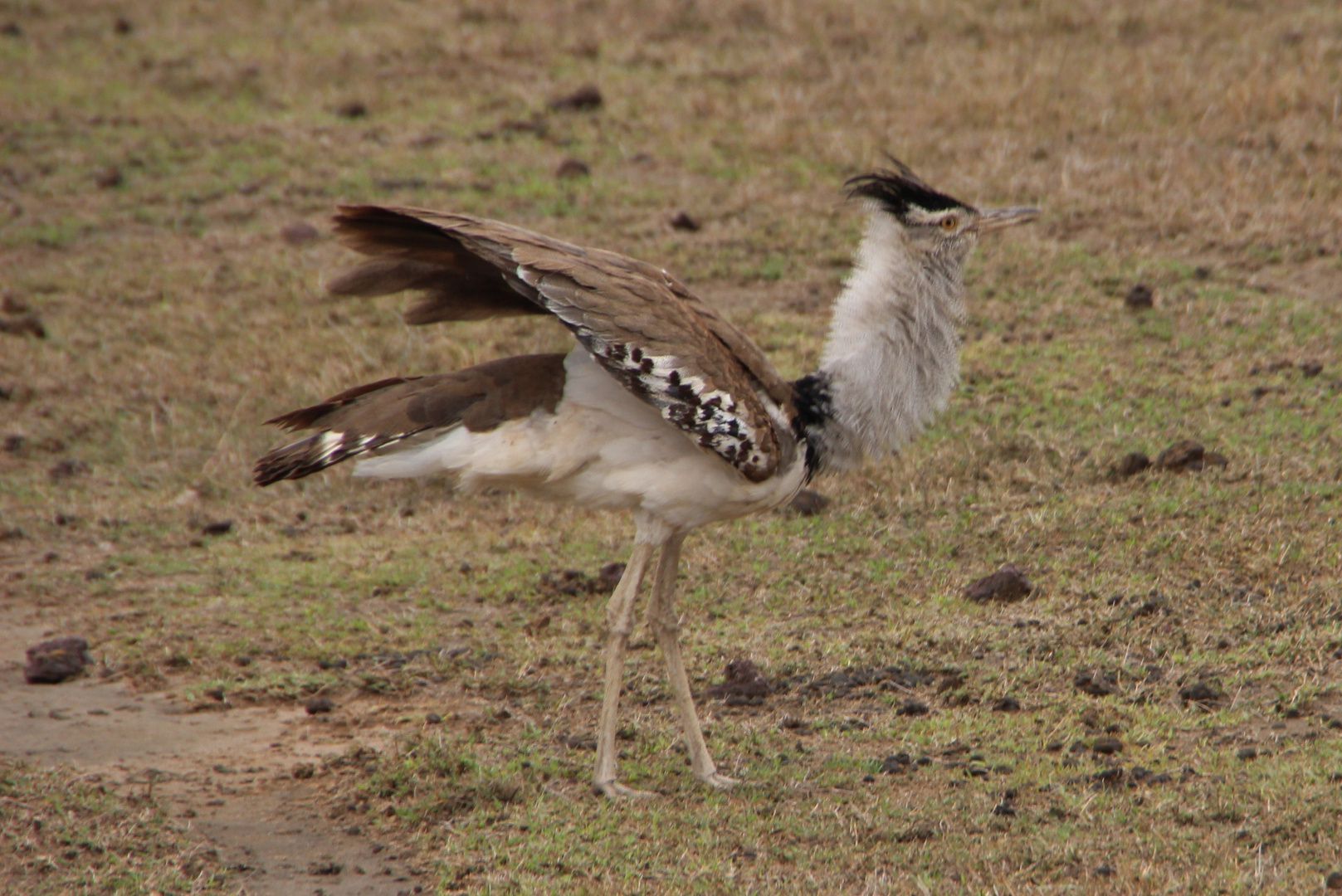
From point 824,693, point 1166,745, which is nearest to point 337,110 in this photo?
point 824,693

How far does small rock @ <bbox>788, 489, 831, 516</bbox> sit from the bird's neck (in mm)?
1464

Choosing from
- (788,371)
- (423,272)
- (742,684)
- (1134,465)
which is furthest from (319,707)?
(1134,465)

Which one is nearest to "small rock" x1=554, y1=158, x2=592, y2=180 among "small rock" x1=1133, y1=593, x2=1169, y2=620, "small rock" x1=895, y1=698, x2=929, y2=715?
"small rock" x1=1133, y1=593, x2=1169, y2=620

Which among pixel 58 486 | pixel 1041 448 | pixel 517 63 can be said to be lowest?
pixel 58 486

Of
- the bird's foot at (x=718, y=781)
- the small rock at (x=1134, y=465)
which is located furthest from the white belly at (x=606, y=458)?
the small rock at (x=1134, y=465)

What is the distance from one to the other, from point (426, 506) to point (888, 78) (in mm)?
5142

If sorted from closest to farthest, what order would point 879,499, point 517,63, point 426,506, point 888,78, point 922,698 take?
1. point 922,698
2. point 879,499
3. point 426,506
4. point 888,78
5. point 517,63

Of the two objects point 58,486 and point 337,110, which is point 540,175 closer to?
point 337,110

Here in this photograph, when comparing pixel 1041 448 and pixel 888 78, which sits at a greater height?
pixel 888 78

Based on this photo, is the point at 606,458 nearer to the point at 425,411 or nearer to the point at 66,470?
the point at 425,411

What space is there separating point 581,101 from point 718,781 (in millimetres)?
6759

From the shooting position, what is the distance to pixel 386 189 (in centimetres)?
936

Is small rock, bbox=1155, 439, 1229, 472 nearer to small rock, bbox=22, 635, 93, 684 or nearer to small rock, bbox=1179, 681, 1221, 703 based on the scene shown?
small rock, bbox=1179, 681, 1221, 703

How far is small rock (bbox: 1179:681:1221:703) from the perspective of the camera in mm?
4492
